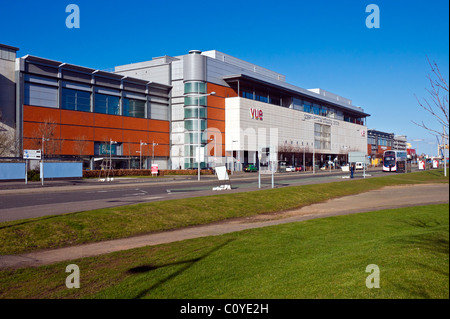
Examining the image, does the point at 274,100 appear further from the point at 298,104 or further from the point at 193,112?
the point at 193,112

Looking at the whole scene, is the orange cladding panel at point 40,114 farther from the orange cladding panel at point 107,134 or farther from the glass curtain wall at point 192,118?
the glass curtain wall at point 192,118

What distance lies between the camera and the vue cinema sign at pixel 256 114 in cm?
8525

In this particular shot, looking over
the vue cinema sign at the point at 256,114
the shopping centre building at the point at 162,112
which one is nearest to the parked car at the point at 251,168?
the shopping centre building at the point at 162,112

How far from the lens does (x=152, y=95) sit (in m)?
78.7

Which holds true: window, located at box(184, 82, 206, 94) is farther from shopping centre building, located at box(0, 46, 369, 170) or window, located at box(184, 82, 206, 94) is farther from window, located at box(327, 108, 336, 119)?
window, located at box(327, 108, 336, 119)

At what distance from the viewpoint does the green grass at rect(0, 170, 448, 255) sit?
11539 millimetres

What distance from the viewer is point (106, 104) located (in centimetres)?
6944

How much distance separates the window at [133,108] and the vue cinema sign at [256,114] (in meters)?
24.2

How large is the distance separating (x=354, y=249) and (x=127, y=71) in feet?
287

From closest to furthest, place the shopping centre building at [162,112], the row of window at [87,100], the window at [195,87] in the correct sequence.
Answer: the shopping centre building at [162,112] → the row of window at [87,100] → the window at [195,87]

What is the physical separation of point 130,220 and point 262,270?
832 cm
